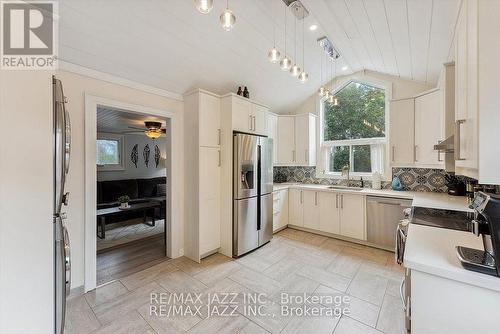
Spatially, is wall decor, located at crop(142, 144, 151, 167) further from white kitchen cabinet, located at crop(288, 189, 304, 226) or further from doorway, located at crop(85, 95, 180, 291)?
white kitchen cabinet, located at crop(288, 189, 304, 226)

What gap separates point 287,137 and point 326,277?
9.25ft

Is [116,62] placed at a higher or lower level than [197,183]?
higher

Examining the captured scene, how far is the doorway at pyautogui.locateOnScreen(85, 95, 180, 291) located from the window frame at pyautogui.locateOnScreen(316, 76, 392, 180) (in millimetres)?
3046

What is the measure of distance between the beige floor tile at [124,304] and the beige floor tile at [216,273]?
0.45m

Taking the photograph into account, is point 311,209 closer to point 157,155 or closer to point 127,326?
point 127,326

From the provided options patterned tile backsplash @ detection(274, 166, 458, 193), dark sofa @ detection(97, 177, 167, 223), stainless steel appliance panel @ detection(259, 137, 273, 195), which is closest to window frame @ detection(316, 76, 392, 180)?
patterned tile backsplash @ detection(274, 166, 458, 193)

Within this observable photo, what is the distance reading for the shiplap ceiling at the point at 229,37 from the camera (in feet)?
6.19

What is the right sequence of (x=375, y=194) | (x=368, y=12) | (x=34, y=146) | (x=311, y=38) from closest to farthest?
(x=34, y=146) → (x=368, y=12) → (x=311, y=38) → (x=375, y=194)

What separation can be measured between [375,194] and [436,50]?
1994 millimetres

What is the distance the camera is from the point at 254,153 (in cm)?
329

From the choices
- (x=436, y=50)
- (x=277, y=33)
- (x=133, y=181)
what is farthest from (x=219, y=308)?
(x=133, y=181)

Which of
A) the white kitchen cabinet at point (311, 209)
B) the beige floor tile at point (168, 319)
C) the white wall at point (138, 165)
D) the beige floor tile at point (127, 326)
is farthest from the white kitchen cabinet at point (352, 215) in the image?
the white wall at point (138, 165)

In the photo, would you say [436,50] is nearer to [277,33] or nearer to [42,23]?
[277,33]

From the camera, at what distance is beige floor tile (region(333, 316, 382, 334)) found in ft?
5.66
